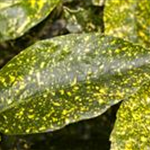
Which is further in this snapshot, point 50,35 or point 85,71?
point 50,35

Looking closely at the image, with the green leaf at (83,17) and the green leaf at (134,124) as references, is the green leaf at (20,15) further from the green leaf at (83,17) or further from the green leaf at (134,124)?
the green leaf at (134,124)

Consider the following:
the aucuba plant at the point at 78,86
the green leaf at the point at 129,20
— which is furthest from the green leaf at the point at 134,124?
the green leaf at the point at 129,20

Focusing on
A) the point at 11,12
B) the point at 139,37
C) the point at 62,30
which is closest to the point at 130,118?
the point at 139,37

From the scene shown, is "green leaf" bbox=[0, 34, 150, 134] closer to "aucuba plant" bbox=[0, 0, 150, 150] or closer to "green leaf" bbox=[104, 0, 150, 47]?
"aucuba plant" bbox=[0, 0, 150, 150]

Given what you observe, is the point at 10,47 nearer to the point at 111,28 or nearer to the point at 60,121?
→ the point at 111,28

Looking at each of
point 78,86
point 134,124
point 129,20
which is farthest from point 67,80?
point 129,20
